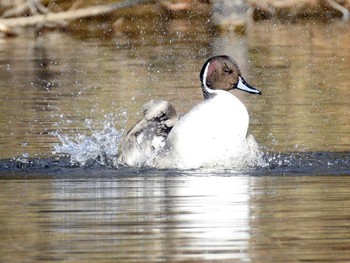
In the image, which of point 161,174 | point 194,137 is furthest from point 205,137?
point 161,174

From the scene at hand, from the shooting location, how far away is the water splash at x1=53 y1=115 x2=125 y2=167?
9438 mm

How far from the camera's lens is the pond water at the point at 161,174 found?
637cm

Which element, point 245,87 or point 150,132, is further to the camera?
point 245,87

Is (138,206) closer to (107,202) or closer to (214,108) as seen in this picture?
(107,202)

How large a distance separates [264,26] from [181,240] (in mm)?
17414

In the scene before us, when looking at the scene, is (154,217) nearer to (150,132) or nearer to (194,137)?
(194,137)

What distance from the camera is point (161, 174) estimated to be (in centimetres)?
867

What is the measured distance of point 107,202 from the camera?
7539mm

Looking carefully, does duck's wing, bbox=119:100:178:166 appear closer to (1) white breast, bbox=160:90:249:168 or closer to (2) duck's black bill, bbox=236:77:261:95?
(1) white breast, bbox=160:90:249:168

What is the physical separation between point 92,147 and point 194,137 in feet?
3.72

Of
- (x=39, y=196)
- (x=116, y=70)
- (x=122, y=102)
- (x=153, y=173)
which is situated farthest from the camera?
(x=116, y=70)

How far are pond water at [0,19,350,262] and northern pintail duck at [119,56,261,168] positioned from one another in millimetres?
121

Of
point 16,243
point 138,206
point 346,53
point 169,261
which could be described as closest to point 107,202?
point 138,206

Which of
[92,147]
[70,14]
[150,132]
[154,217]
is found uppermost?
[70,14]
